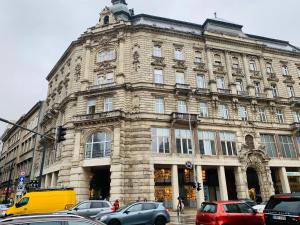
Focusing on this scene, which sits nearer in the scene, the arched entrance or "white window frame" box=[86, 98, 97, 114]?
"white window frame" box=[86, 98, 97, 114]

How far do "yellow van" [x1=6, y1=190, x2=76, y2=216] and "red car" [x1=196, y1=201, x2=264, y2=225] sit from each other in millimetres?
11049

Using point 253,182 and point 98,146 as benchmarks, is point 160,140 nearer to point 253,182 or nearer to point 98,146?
point 98,146

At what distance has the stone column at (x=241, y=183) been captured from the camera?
2931 centimetres

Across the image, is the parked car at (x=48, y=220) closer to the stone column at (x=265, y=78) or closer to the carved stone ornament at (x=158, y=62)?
the carved stone ornament at (x=158, y=62)

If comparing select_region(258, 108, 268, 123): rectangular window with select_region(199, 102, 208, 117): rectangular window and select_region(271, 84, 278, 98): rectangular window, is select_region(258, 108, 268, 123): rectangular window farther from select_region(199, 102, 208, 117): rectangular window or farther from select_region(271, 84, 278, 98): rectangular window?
select_region(199, 102, 208, 117): rectangular window

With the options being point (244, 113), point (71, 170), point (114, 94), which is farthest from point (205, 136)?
point (71, 170)

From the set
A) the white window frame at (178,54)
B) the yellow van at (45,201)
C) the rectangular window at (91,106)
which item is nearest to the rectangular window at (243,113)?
the white window frame at (178,54)

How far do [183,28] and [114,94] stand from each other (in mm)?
16086

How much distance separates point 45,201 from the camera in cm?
1878

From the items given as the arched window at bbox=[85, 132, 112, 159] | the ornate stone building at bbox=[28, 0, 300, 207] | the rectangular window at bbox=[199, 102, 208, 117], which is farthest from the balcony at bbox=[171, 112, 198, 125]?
the arched window at bbox=[85, 132, 112, 159]

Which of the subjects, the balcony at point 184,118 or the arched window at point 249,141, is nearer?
the balcony at point 184,118

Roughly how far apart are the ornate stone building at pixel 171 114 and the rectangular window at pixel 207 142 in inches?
5.0

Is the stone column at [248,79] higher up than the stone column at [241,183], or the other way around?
the stone column at [248,79]

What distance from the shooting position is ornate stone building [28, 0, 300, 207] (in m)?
28.2
